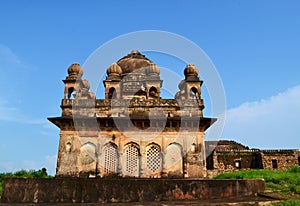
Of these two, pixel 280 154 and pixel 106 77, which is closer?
pixel 106 77

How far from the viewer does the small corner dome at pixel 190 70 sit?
17.7 meters

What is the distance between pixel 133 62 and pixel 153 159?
8307 millimetres

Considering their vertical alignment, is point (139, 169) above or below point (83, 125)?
below

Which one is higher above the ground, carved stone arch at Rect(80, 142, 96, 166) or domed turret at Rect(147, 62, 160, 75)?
domed turret at Rect(147, 62, 160, 75)

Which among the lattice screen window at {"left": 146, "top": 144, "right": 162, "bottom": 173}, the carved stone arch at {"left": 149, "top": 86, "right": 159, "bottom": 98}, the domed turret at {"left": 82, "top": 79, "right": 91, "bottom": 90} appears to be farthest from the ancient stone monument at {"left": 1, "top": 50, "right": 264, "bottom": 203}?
the carved stone arch at {"left": 149, "top": 86, "right": 159, "bottom": 98}

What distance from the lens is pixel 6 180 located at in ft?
22.4

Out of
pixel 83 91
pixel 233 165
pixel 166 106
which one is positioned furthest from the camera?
pixel 233 165

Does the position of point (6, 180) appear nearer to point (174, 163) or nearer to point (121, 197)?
point (121, 197)

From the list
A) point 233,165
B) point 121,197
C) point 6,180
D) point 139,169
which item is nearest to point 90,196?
point 121,197

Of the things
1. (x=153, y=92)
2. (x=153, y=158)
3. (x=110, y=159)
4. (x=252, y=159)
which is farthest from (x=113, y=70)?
(x=252, y=159)

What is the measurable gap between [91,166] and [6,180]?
844cm

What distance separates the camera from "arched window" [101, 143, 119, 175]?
15070 millimetres

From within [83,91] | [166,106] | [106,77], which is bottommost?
[166,106]

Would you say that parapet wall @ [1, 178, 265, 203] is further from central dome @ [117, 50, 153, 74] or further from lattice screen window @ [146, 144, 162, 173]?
central dome @ [117, 50, 153, 74]
